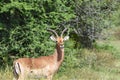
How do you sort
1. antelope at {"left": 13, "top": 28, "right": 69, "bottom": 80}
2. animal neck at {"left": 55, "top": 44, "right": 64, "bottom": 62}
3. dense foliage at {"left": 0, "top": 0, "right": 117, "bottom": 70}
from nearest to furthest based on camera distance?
antelope at {"left": 13, "top": 28, "right": 69, "bottom": 80}
animal neck at {"left": 55, "top": 44, "right": 64, "bottom": 62}
dense foliage at {"left": 0, "top": 0, "right": 117, "bottom": 70}

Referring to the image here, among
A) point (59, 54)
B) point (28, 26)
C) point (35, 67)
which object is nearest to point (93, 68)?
point (28, 26)

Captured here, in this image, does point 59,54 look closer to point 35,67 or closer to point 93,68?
point 35,67

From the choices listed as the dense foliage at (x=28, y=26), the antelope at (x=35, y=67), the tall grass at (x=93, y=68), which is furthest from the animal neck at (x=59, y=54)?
the dense foliage at (x=28, y=26)

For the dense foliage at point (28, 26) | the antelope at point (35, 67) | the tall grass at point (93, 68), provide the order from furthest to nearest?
the dense foliage at point (28, 26) < the tall grass at point (93, 68) < the antelope at point (35, 67)

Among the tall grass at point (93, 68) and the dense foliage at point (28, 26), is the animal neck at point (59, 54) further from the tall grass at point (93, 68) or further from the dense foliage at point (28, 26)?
the dense foliage at point (28, 26)

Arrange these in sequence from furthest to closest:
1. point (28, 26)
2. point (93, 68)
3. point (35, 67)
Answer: point (93, 68), point (28, 26), point (35, 67)

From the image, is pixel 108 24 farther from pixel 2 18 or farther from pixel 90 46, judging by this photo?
pixel 2 18

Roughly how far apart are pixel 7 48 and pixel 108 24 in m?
6.16

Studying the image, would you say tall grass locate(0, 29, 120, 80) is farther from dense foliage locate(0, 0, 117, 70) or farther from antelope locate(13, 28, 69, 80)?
antelope locate(13, 28, 69, 80)

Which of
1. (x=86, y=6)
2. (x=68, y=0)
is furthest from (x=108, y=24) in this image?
(x=68, y=0)

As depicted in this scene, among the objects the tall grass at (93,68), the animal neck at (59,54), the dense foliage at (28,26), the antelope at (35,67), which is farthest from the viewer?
the dense foliage at (28,26)

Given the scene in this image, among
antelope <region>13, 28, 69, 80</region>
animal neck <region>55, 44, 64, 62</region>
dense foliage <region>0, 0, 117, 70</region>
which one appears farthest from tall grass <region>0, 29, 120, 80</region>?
animal neck <region>55, 44, 64, 62</region>

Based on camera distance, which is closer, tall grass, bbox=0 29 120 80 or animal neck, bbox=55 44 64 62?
animal neck, bbox=55 44 64 62

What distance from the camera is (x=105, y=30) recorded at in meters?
19.1
